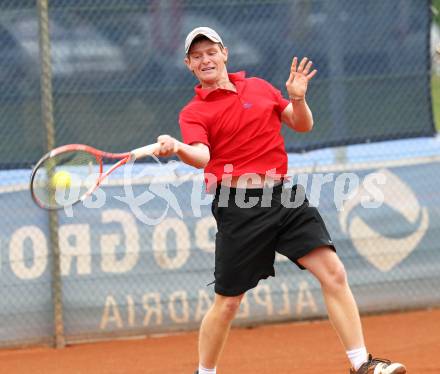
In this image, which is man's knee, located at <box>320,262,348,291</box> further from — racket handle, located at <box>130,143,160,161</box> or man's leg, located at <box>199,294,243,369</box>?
racket handle, located at <box>130,143,160,161</box>

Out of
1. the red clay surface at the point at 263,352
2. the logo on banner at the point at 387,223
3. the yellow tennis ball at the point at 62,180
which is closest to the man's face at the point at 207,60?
the yellow tennis ball at the point at 62,180

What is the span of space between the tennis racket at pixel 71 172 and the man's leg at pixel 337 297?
37.6 inches

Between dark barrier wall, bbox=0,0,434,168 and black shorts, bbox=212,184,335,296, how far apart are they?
2241mm

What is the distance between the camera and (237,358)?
5.93m

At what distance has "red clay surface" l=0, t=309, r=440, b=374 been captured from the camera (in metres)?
5.63

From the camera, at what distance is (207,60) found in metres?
4.36

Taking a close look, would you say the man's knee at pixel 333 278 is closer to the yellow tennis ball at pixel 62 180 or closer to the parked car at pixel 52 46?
the yellow tennis ball at pixel 62 180

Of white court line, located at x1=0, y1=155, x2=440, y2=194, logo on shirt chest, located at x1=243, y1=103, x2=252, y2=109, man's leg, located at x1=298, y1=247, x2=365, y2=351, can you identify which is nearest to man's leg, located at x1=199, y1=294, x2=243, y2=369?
man's leg, located at x1=298, y1=247, x2=365, y2=351

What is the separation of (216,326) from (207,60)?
1276 millimetres

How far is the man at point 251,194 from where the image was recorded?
14.3 ft

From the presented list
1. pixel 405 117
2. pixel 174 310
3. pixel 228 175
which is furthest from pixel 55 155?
pixel 405 117

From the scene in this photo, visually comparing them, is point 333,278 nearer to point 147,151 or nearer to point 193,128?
point 193,128

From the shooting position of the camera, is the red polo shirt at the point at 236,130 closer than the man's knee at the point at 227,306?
Yes

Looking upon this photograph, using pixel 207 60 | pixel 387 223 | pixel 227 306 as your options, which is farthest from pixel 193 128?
pixel 387 223
